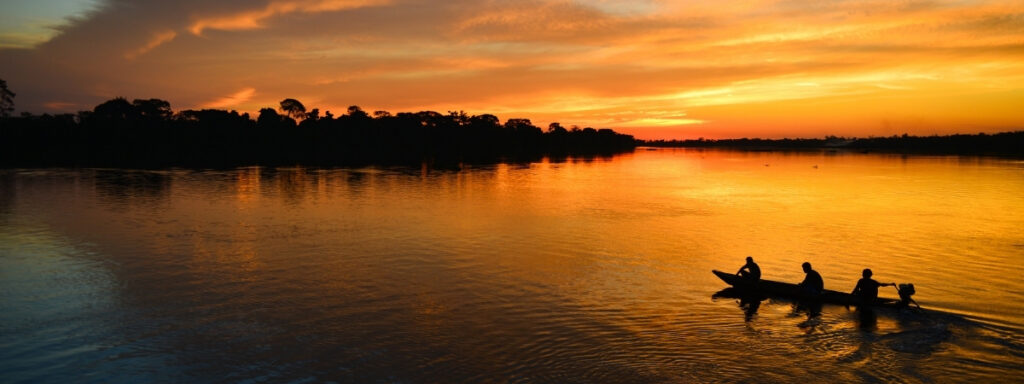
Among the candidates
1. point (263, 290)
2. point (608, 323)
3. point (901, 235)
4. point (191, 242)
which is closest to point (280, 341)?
point (263, 290)

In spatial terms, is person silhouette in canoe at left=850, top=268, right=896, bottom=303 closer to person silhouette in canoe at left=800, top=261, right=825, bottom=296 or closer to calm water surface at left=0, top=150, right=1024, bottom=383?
calm water surface at left=0, top=150, right=1024, bottom=383

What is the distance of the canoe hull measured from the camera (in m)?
22.8

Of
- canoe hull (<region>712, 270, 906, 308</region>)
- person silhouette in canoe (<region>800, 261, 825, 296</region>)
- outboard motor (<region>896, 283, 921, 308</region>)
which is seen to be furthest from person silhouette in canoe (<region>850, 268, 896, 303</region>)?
person silhouette in canoe (<region>800, 261, 825, 296</region>)

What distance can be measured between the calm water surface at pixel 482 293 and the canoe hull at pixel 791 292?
488 mm

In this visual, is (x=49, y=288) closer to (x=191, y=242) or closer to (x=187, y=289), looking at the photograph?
(x=187, y=289)

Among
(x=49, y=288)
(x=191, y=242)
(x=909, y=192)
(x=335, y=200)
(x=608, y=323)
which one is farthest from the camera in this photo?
(x=909, y=192)

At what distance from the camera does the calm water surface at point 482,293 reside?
58.1ft

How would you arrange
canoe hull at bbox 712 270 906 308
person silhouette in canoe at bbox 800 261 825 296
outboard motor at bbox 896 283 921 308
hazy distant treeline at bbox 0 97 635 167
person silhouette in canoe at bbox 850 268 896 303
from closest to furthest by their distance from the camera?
outboard motor at bbox 896 283 921 308, person silhouette in canoe at bbox 850 268 896 303, canoe hull at bbox 712 270 906 308, person silhouette in canoe at bbox 800 261 825 296, hazy distant treeline at bbox 0 97 635 167

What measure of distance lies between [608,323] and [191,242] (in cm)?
2640

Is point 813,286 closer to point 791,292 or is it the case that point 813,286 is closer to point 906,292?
point 791,292

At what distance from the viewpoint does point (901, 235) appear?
138 feet

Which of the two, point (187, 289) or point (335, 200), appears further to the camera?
point (335, 200)

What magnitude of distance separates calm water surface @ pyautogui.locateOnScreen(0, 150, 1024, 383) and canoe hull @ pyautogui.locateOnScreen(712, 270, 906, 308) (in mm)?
488

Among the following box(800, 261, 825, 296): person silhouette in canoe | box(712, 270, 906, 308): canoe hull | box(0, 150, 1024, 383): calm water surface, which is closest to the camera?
box(0, 150, 1024, 383): calm water surface
